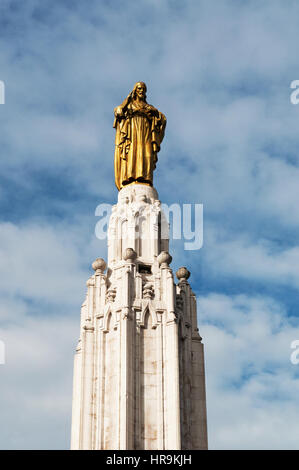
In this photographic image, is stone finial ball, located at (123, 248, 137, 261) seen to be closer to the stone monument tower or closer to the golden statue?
the stone monument tower

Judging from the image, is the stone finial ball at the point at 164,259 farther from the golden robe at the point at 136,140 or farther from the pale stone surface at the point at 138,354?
the golden robe at the point at 136,140

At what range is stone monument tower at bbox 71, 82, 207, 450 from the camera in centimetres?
3014

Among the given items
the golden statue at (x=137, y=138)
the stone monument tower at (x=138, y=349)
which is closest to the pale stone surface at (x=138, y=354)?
the stone monument tower at (x=138, y=349)

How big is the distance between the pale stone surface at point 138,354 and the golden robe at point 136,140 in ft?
9.08

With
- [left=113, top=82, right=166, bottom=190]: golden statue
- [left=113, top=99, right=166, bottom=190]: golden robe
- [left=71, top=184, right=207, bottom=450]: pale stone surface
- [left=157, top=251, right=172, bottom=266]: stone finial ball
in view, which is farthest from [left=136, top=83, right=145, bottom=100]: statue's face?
[left=157, top=251, right=172, bottom=266]: stone finial ball

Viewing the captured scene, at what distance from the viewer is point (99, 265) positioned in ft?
113

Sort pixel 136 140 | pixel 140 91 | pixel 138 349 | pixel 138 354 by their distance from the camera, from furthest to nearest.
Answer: pixel 140 91
pixel 136 140
pixel 138 349
pixel 138 354

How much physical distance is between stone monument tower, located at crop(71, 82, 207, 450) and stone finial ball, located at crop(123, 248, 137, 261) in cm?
5

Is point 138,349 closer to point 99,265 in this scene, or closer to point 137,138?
point 99,265

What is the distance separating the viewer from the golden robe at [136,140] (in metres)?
38.0

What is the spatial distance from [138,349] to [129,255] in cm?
421

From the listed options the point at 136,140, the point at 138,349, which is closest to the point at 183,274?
the point at 138,349
